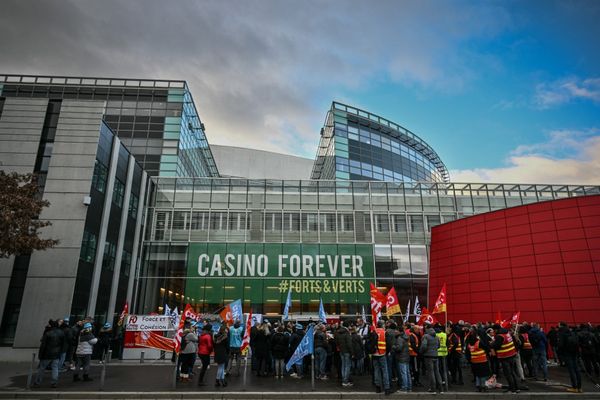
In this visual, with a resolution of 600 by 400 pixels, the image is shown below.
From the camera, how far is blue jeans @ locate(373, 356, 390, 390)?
1201cm

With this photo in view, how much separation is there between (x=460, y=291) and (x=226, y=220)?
18.7 meters

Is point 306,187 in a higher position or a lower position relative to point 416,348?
higher

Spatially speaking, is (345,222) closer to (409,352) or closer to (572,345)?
(409,352)

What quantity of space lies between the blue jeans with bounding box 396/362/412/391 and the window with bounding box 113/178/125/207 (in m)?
22.4

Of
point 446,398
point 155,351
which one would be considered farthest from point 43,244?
point 446,398

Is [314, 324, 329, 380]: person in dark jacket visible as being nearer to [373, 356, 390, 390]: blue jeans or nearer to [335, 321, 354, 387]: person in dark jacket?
[335, 321, 354, 387]: person in dark jacket

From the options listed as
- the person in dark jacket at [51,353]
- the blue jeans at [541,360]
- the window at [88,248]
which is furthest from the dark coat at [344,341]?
the window at [88,248]

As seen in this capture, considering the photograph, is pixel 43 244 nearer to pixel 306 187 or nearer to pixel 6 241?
pixel 6 241

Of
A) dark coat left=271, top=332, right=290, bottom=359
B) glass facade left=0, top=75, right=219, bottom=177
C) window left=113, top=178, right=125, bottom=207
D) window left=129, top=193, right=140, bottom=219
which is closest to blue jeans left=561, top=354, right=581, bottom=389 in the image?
dark coat left=271, top=332, right=290, bottom=359

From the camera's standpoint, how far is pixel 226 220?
33.0 meters

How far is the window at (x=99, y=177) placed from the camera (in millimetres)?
24453

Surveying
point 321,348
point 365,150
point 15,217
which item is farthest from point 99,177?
point 365,150

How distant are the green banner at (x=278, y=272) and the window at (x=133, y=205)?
5.01 m

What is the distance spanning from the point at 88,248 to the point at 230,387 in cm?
1540
